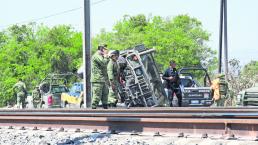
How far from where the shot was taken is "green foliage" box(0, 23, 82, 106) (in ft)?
188

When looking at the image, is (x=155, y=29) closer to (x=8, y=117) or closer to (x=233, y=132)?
(x=8, y=117)

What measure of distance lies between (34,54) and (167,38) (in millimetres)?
13701

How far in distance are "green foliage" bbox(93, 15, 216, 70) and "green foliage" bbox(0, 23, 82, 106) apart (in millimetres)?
3568

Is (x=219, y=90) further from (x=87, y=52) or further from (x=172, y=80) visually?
(x=87, y=52)

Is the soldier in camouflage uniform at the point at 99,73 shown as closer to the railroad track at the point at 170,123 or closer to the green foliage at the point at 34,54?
the railroad track at the point at 170,123

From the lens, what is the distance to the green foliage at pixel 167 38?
58.9 meters

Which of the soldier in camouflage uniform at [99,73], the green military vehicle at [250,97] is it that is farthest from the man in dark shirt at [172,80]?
the soldier in camouflage uniform at [99,73]

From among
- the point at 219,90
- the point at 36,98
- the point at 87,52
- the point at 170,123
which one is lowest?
the point at 36,98

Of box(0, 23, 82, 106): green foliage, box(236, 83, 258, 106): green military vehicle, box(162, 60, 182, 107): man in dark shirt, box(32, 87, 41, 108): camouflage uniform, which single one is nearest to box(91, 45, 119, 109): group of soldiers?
box(162, 60, 182, 107): man in dark shirt

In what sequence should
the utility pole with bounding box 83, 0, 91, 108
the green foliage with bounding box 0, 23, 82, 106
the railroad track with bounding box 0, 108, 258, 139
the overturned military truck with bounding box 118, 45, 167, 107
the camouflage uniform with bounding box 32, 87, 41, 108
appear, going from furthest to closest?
the green foliage with bounding box 0, 23, 82, 106 → the camouflage uniform with bounding box 32, 87, 41, 108 → the utility pole with bounding box 83, 0, 91, 108 → the overturned military truck with bounding box 118, 45, 167, 107 → the railroad track with bounding box 0, 108, 258, 139

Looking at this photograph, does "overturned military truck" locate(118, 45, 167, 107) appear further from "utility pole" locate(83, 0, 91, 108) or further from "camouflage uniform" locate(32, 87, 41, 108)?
"camouflage uniform" locate(32, 87, 41, 108)

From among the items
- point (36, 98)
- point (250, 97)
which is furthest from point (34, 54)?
point (250, 97)

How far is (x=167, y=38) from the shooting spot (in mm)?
59844

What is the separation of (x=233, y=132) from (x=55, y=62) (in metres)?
49.5
